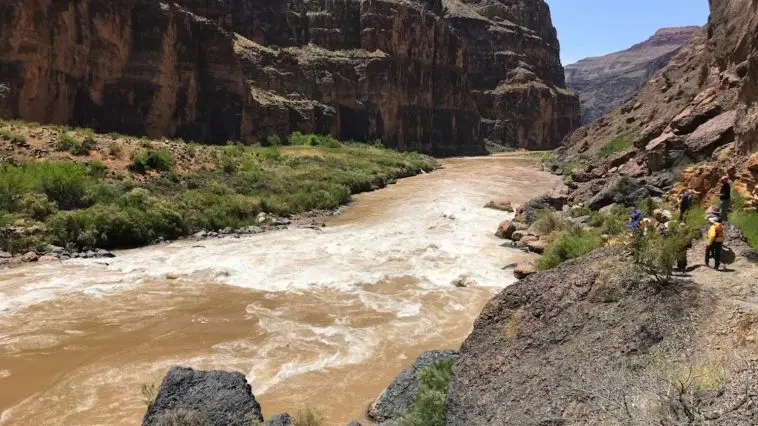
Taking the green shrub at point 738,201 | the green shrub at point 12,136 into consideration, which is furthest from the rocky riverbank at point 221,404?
the green shrub at point 12,136

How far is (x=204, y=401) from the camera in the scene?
274 inches

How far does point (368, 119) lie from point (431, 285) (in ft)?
252

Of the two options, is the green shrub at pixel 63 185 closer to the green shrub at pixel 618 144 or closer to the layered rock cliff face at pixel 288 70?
the layered rock cliff face at pixel 288 70

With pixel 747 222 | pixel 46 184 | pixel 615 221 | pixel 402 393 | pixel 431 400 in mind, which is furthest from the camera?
pixel 46 184

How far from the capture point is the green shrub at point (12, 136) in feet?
90.0

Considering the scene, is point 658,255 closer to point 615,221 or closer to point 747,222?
point 747,222

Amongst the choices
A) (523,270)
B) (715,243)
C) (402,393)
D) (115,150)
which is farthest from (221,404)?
(115,150)

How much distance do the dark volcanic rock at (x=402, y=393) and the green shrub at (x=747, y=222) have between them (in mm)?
7186

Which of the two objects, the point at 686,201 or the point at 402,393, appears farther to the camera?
the point at 686,201

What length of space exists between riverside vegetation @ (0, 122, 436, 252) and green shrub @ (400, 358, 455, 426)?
17445 millimetres

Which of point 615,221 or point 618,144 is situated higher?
point 618,144

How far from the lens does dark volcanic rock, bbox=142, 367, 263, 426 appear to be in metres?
6.69

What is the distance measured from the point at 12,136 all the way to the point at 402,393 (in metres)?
A: 28.3

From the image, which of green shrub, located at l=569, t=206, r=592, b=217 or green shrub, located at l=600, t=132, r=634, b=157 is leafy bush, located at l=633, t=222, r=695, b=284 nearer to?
green shrub, located at l=569, t=206, r=592, b=217
